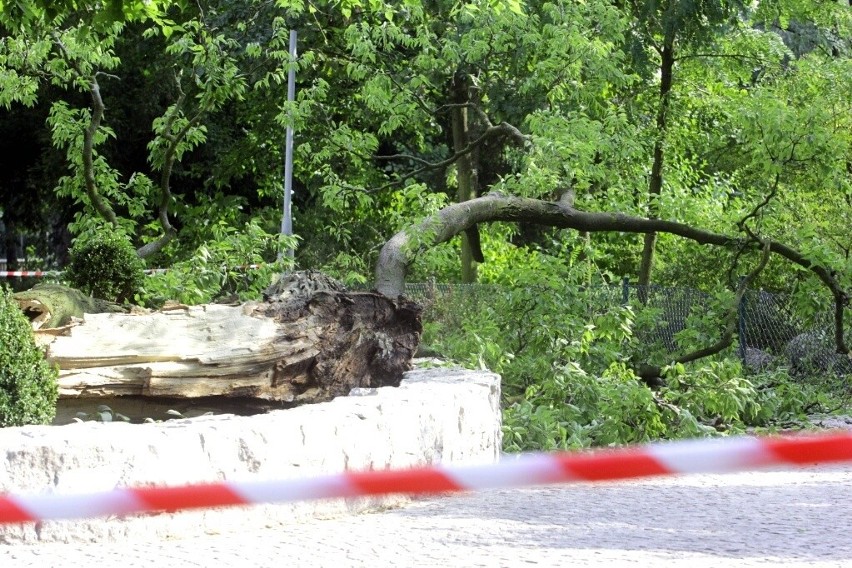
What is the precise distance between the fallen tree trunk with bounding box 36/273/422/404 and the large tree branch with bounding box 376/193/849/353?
222cm

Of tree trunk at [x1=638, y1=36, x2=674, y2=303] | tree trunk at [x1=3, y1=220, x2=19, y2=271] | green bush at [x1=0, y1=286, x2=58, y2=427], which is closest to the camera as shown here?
green bush at [x1=0, y1=286, x2=58, y2=427]

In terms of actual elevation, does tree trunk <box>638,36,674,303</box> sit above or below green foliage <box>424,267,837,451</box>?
above

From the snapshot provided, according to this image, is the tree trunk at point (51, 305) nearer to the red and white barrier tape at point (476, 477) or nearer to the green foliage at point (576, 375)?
the green foliage at point (576, 375)

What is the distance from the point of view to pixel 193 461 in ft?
20.5

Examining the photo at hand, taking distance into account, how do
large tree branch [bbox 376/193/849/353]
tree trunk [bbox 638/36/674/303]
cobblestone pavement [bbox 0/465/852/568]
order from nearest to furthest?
cobblestone pavement [bbox 0/465/852/568] → large tree branch [bbox 376/193/849/353] → tree trunk [bbox 638/36/674/303]

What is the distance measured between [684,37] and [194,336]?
9.60 metres

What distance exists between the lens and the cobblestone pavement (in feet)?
19.0

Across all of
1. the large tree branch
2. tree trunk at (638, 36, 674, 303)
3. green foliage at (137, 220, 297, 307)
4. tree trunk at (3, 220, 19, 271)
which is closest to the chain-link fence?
the large tree branch

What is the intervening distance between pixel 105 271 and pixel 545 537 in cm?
569

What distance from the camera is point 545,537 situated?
6488mm

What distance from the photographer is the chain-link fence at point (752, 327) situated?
45.6 feet

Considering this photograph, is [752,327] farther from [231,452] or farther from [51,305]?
[231,452]

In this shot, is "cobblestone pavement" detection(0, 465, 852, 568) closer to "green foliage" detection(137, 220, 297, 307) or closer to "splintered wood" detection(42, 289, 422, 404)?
"splintered wood" detection(42, 289, 422, 404)

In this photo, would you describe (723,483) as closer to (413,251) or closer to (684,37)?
(413,251)
